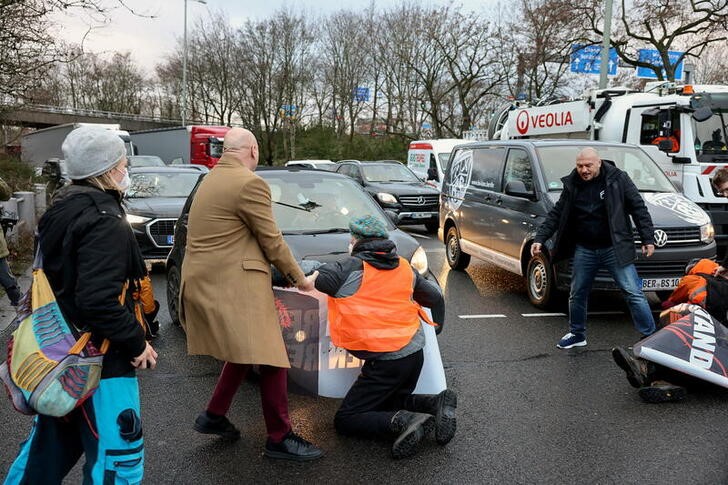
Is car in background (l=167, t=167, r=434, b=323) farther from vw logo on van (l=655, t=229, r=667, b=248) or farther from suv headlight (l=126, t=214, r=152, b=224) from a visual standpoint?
suv headlight (l=126, t=214, r=152, b=224)

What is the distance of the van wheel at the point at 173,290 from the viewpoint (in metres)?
6.37

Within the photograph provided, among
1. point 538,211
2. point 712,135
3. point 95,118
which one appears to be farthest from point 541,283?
point 95,118

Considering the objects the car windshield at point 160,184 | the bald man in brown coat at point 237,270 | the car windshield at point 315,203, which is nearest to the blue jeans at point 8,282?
the car windshield at point 315,203

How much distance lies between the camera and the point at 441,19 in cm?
3872

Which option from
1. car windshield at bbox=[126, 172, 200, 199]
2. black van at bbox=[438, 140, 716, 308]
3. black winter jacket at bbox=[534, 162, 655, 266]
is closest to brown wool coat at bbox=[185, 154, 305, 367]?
black winter jacket at bbox=[534, 162, 655, 266]

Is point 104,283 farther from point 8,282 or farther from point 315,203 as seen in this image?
point 8,282

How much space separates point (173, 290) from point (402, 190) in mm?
9710

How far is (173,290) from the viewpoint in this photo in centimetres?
659

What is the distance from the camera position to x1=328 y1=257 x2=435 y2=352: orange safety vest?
373 cm

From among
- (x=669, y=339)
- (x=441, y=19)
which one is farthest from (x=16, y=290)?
(x=441, y=19)

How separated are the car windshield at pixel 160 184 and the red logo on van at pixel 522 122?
7.88 m

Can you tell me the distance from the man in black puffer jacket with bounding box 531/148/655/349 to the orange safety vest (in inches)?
103

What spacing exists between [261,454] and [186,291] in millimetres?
1048

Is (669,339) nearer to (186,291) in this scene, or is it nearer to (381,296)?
(381,296)
